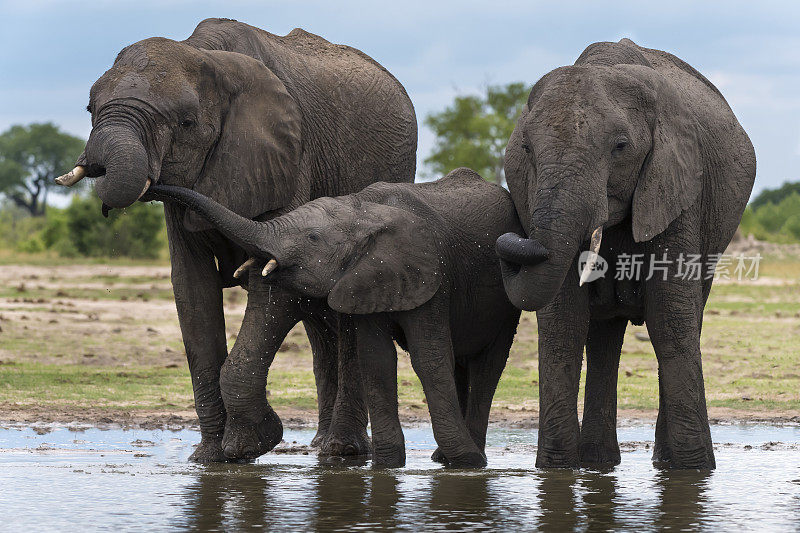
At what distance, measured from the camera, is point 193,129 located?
841cm

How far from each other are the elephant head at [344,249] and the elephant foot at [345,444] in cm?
131

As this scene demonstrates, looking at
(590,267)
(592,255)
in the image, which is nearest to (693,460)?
(590,267)

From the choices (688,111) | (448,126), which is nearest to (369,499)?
(688,111)

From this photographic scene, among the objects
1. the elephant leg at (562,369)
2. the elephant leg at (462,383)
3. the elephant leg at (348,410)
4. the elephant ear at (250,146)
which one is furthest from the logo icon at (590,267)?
the elephant ear at (250,146)

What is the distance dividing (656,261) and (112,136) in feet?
9.96

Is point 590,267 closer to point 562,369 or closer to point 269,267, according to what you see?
point 562,369

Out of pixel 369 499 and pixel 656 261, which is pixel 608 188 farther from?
pixel 369 499

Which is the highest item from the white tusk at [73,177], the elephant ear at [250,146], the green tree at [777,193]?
the green tree at [777,193]

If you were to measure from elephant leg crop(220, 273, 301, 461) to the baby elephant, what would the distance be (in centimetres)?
27

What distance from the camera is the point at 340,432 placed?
9.38 meters

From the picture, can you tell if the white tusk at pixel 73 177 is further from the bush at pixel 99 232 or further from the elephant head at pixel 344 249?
the bush at pixel 99 232

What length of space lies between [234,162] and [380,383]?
61.3 inches

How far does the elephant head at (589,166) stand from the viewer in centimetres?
752

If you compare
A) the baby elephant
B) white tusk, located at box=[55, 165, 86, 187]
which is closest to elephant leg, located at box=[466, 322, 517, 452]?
the baby elephant
